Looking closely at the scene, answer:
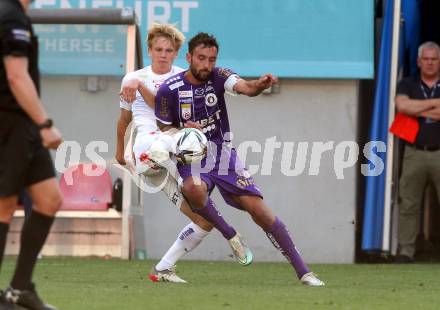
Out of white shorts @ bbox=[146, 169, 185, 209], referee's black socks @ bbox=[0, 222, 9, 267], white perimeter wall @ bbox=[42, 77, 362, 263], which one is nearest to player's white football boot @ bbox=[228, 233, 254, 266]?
white shorts @ bbox=[146, 169, 185, 209]

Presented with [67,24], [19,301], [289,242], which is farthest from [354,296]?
[67,24]

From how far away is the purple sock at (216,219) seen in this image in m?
10.1

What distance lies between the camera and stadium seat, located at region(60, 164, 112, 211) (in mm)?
14016

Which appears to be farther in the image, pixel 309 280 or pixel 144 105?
pixel 144 105

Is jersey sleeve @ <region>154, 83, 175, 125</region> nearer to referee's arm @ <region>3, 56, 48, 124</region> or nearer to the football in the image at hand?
the football

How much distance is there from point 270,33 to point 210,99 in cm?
383

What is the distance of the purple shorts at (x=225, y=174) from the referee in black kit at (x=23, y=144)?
2.88 meters

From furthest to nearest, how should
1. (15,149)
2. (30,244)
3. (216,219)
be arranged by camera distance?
(216,219)
(30,244)
(15,149)

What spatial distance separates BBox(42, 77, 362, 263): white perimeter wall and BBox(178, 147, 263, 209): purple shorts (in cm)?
377

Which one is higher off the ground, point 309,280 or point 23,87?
point 23,87

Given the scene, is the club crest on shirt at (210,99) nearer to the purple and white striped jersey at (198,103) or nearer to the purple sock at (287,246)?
the purple and white striped jersey at (198,103)

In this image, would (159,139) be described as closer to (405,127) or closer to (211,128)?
(211,128)

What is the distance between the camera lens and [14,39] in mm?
6770

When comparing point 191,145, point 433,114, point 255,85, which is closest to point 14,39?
point 255,85
